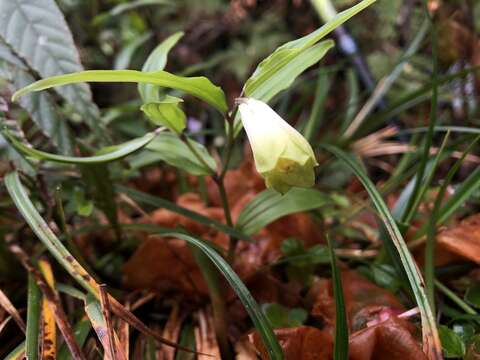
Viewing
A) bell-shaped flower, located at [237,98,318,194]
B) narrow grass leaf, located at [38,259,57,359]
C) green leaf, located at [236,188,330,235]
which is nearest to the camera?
bell-shaped flower, located at [237,98,318,194]

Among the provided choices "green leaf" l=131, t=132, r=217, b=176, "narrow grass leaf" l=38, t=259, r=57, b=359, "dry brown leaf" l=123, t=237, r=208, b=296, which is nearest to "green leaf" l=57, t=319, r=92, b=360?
"narrow grass leaf" l=38, t=259, r=57, b=359

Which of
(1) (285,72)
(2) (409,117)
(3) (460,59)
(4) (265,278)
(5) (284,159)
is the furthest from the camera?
(2) (409,117)

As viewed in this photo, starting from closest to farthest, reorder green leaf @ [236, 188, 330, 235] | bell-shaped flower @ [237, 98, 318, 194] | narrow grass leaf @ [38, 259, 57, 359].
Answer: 1. bell-shaped flower @ [237, 98, 318, 194]
2. narrow grass leaf @ [38, 259, 57, 359]
3. green leaf @ [236, 188, 330, 235]

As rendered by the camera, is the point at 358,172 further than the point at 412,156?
No

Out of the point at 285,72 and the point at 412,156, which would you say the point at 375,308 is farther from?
the point at 412,156

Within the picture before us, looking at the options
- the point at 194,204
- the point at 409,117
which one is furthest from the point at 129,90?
the point at 409,117

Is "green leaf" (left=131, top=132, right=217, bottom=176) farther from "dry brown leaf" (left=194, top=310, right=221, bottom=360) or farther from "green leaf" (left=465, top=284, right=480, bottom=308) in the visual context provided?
"green leaf" (left=465, top=284, right=480, bottom=308)
